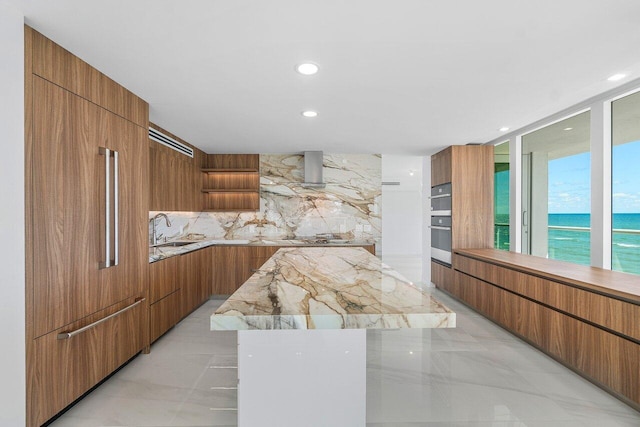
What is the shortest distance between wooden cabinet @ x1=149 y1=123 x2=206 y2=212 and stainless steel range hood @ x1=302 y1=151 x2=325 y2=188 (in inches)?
67.2

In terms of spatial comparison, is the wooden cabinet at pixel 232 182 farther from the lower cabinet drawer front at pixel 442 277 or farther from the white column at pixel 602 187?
the white column at pixel 602 187

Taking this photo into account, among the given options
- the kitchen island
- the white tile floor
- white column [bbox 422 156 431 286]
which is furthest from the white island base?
white column [bbox 422 156 431 286]

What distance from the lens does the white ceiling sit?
64.0 inches

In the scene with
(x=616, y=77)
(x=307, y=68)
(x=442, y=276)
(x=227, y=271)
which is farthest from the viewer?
(x=442, y=276)

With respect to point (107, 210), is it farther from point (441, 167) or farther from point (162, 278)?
point (441, 167)

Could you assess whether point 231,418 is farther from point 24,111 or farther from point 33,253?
point 24,111

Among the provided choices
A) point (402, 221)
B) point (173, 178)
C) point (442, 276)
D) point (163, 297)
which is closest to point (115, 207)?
point (163, 297)

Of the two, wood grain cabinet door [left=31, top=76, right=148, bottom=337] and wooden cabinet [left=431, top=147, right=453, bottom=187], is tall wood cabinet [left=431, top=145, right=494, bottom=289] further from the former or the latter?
wood grain cabinet door [left=31, top=76, right=148, bottom=337]

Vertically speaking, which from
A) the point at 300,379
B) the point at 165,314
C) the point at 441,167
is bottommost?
the point at 165,314

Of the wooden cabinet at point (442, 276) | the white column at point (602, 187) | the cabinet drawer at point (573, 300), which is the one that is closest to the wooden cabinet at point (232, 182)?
the wooden cabinet at point (442, 276)

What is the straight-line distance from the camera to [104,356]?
232 cm

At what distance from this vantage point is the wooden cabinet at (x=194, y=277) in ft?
12.5

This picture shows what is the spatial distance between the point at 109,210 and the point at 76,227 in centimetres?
29

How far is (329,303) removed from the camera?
133cm
